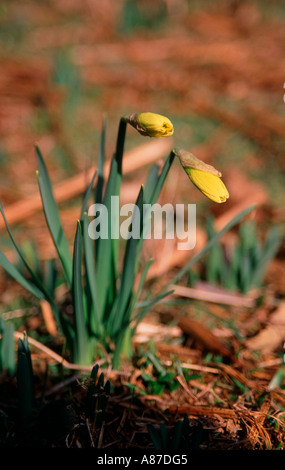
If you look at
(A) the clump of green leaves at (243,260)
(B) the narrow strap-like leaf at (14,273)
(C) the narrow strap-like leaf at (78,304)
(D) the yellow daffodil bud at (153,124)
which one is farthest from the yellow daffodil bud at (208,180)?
(A) the clump of green leaves at (243,260)

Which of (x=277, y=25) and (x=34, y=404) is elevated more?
(x=277, y=25)

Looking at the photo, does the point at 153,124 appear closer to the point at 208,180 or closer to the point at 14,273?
the point at 208,180

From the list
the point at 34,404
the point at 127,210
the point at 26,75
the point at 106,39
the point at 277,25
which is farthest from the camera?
the point at 277,25

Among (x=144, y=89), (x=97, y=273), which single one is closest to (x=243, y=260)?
(x=97, y=273)

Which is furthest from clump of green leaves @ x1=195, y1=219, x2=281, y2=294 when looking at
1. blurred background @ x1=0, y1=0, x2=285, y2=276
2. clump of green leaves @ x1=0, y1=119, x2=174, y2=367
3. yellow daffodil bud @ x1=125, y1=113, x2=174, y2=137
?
yellow daffodil bud @ x1=125, y1=113, x2=174, y2=137

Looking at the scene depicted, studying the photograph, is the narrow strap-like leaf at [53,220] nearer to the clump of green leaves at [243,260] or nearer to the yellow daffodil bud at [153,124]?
the yellow daffodil bud at [153,124]

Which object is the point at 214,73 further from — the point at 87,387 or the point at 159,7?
the point at 87,387

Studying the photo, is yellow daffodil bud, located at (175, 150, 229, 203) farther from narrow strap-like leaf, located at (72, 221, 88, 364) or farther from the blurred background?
the blurred background
